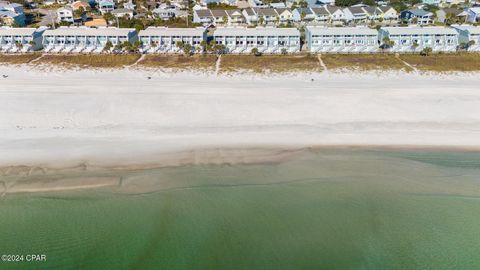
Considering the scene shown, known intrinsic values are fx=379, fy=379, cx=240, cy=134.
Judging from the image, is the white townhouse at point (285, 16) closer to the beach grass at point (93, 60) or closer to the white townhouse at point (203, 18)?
the white townhouse at point (203, 18)

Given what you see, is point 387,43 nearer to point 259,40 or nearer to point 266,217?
point 259,40

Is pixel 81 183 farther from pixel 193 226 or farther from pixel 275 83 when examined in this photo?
pixel 275 83

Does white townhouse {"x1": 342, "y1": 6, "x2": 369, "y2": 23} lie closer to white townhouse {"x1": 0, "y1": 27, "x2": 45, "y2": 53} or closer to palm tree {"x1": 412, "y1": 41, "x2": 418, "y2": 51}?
palm tree {"x1": 412, "y1": 41, "x2": 418, "y2": 51}

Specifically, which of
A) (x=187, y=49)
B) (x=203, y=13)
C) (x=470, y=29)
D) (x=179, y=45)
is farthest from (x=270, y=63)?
(x=470, y=29)

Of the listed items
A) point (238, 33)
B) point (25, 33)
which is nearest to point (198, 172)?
point (238, 33)

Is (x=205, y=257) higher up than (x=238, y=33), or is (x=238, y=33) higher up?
(x=238, y=33)
